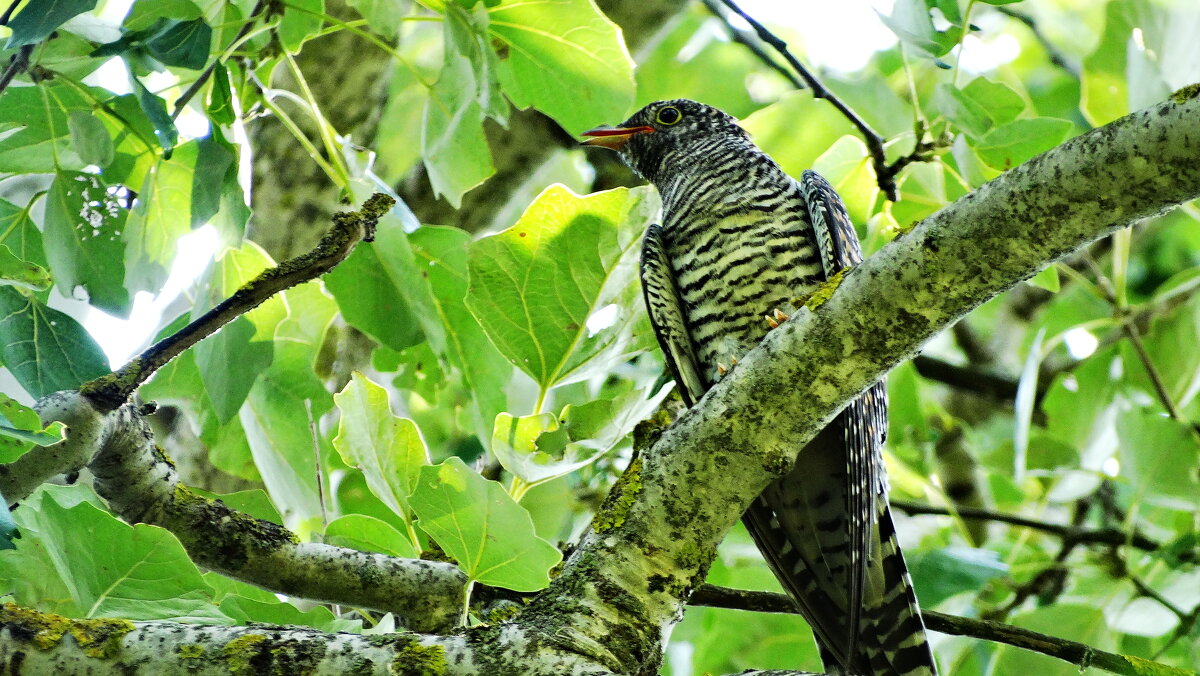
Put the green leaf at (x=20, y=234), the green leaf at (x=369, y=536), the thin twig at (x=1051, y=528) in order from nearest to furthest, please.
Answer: the green leaf at (x=20, y=234), the green leaf at (x=369, y=536), the thin twig at (x=1051, y=528)

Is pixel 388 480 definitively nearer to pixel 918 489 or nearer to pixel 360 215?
pixel 360 215

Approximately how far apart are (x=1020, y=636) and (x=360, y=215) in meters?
1.38

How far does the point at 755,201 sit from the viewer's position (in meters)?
3.24

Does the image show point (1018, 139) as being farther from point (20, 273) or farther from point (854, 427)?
point (20, 273)

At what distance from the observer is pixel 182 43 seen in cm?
189

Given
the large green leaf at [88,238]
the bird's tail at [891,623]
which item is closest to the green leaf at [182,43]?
the large green leaf at [88,238]

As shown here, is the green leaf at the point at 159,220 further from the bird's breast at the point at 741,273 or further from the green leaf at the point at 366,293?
the bird's breast at the point at 741,273

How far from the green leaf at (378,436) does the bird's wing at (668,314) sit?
1048mm

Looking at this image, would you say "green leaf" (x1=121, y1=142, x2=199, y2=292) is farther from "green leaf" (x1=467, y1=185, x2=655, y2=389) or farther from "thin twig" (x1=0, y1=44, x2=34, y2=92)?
"green leaf" (x1=467, y1=185, x2=655, y2=389)

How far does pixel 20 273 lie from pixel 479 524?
866 millimetres

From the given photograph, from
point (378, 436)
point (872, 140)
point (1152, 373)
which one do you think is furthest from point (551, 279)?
point (1152, 373)

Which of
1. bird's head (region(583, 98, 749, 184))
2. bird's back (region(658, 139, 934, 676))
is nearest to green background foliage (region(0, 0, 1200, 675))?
bird's back (region(658, 139, 934, 676))

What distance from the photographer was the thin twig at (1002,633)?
1.76m

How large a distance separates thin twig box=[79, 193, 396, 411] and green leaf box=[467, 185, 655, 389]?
1.79 ft
